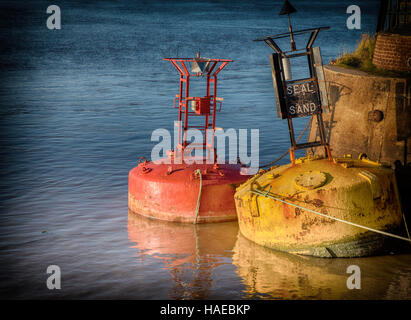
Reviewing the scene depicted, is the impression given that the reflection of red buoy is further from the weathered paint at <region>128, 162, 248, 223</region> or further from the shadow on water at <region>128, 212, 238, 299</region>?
the shadow on water at <region>128, 212, 238, 299</region>

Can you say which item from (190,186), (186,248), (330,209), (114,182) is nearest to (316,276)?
(330,209)

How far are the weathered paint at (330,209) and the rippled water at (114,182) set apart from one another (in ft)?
0.96

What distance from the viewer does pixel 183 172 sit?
13.3 m

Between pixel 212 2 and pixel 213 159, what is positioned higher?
pixel 212 2

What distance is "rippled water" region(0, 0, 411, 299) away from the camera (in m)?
10.8

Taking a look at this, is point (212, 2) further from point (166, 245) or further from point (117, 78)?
point (166, 245)

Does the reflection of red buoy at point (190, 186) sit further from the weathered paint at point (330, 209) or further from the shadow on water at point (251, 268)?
the weathered paint at point (330, 209)

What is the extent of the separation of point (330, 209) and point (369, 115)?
3327mm

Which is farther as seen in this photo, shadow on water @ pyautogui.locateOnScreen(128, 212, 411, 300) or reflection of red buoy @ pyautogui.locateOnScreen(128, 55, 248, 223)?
reflection of red buoy @ pyautogui.locateOnScreen(128, 55, 248, 223)

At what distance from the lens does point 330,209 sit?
11.0m

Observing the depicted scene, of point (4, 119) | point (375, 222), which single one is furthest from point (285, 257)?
point (4, 119)

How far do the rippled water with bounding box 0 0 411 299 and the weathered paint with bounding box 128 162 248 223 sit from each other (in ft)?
0.84

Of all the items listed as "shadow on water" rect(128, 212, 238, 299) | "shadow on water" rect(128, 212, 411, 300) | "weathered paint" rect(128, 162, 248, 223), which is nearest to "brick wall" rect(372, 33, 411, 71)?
"weathered paint" rect(128, 162, 248, 223)

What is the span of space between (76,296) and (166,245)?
2544mm
